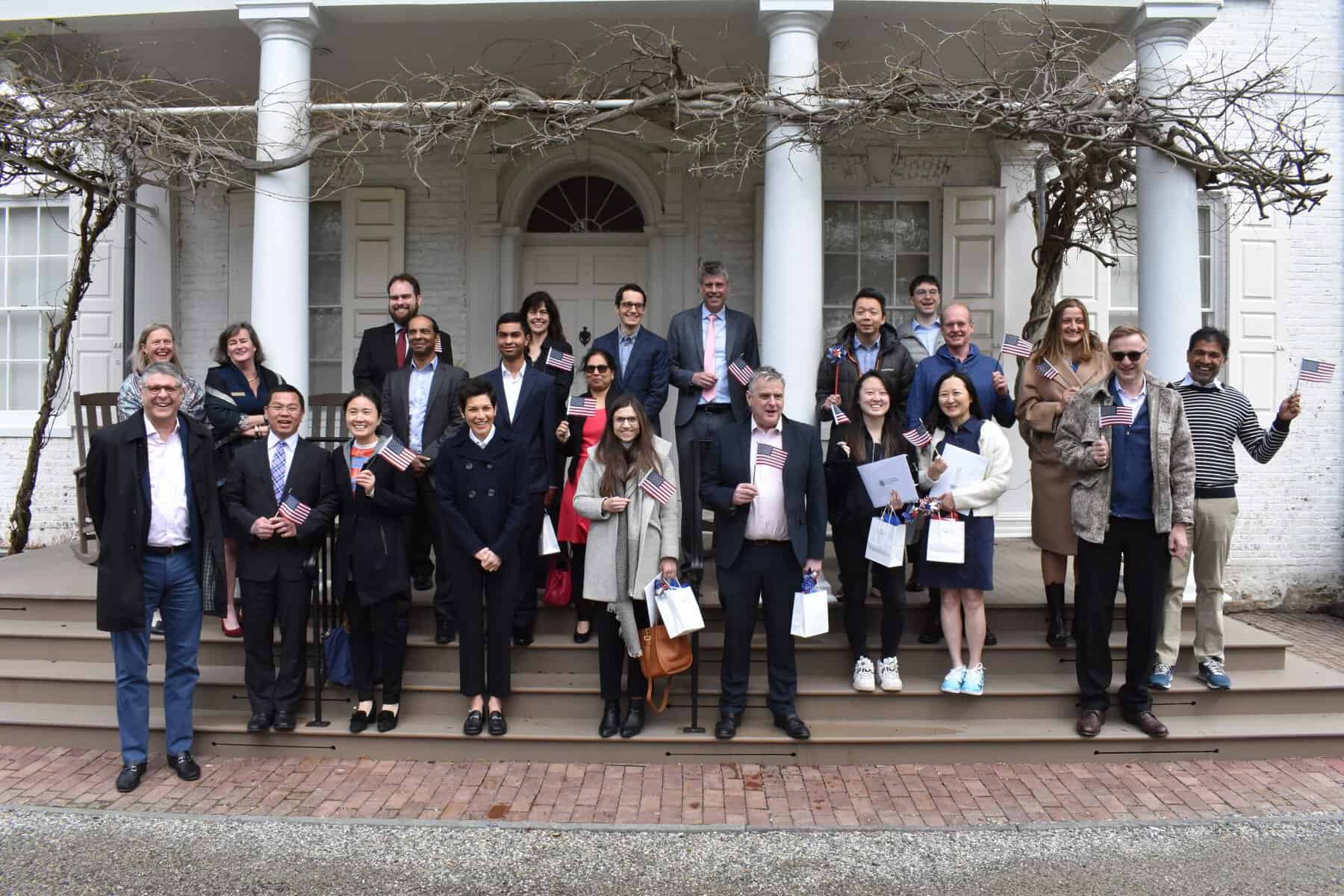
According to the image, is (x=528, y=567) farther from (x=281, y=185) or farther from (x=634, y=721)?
(x=281, y=185)

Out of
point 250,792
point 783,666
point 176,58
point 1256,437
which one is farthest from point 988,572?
point 176,58

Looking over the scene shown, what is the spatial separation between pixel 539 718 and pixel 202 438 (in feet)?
7.12

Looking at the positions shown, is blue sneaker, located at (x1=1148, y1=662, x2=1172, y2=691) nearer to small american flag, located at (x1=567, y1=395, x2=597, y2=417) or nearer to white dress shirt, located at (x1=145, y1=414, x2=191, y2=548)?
small american flag, located at (x1=567, y1=395, x2=597, y2=417)

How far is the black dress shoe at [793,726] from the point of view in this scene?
5031 millimetres

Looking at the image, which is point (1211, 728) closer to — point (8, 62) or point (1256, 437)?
point (1256, 437)

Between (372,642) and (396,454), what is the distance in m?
1.02

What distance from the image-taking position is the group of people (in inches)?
194

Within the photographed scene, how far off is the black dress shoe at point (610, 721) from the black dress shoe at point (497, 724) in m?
0.47

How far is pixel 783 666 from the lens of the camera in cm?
513

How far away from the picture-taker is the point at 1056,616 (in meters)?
5.66

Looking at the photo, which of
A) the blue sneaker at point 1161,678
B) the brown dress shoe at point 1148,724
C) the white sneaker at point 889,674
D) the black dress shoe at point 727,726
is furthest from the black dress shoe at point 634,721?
the blue sneaker at point 1161,678

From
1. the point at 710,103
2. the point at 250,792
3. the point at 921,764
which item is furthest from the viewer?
the point at 710,103

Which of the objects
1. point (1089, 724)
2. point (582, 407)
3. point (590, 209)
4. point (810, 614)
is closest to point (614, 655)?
point (810, 614)

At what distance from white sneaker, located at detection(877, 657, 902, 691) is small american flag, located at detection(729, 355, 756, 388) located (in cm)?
166
